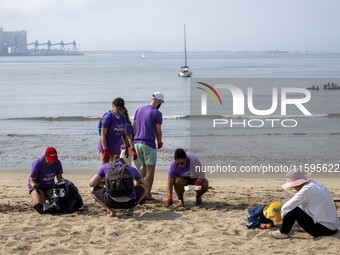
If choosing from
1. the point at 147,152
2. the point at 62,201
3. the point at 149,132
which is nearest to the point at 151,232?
the point at 62,201

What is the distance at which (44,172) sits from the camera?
848cm

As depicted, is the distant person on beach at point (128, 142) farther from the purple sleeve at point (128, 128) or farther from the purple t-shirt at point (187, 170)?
the purple t-shirt at point (187, 170)

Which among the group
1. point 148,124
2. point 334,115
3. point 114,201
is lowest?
point 334,115

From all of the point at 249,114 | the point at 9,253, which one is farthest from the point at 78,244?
the point at 249,114

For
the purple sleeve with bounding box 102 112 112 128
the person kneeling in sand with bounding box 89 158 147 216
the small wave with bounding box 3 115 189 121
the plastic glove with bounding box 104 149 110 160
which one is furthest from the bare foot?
the small wave with bounding box 3 115 189 121

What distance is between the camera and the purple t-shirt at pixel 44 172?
331 inches

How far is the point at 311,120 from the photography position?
2538 centimetres

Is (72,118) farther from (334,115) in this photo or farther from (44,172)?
(44,172)

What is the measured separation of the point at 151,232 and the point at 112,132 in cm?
217

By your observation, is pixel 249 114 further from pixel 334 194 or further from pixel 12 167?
pixel 334 194

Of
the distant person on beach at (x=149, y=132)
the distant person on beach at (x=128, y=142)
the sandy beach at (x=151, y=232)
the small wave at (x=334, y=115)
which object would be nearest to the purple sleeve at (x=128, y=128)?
the distant person on beach at (x=128, y=142)

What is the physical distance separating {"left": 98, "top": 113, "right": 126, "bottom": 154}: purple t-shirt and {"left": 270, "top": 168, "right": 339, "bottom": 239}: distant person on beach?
2948 mm

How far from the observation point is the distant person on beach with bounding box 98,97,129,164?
8891 millimetres

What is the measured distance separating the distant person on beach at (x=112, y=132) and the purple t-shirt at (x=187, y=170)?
2.99ft
